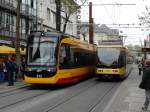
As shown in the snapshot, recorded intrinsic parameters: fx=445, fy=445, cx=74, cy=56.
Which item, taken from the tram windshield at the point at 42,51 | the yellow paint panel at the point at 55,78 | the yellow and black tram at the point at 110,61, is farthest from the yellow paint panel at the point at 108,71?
the tram windshield at the point at 42,51

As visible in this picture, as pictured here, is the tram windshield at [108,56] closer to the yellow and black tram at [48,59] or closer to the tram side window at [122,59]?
the tram side window at [122,59]

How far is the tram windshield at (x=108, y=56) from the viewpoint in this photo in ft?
109

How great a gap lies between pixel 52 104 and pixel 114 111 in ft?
10.6

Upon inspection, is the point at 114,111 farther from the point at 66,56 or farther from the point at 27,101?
the point at 66,56

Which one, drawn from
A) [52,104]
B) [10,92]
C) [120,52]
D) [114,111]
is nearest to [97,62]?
[120,52]

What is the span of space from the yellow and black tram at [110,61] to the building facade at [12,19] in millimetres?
8118

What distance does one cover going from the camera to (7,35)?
43.5 meters

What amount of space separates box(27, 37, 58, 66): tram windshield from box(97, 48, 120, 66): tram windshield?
28.5 ft

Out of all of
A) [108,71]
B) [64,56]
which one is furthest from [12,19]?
[64,56]

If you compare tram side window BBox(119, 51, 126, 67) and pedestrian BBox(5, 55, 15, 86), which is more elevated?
tram side window BBox(119, 51, 126, 67)

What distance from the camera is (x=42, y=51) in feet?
82.8

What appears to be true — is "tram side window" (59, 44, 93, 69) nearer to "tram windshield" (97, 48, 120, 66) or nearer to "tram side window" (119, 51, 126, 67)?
"tram windshield" (97, 48, 120, 66)

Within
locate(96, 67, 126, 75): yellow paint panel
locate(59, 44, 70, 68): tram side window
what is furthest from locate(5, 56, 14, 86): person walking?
locate(96, 67, 126, 75): yellow paint panel

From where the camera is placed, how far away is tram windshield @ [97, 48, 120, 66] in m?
33.2
